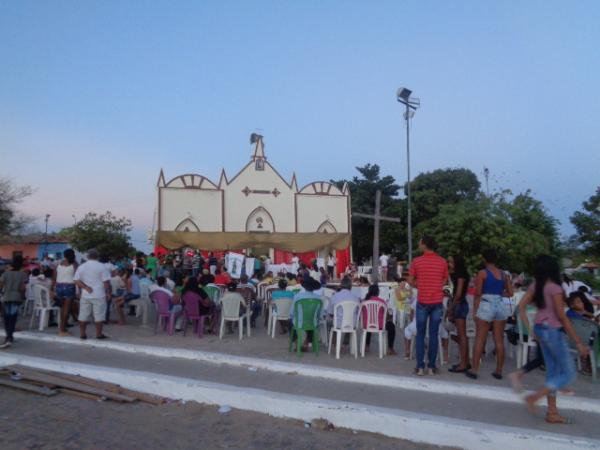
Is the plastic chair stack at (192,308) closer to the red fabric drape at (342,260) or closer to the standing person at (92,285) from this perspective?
the standing person at (92,285)

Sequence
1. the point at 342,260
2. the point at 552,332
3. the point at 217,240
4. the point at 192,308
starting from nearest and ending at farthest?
1. the point at 552,332
2. the point at 192,308
3. the point at 217,240
4. the point at 342,260

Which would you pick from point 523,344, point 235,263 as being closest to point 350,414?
point 523,344

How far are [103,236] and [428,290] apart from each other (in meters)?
28.8

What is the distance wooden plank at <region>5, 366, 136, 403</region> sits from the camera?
5.95 metres

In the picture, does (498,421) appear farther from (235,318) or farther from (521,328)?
(235,318)

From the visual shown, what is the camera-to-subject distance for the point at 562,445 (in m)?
4.18

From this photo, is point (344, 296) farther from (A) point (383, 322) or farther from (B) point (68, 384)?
(B) point (68, 384)

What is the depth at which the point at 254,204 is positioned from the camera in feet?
98.6

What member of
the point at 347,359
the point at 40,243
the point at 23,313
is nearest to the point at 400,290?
the point at 347,359

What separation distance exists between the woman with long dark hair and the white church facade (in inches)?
773

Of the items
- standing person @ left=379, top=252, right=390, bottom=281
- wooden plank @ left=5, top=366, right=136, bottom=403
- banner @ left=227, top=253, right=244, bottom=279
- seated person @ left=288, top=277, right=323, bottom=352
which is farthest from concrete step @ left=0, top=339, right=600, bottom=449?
standing person @ left=379, top=252, right=390, bottom=281

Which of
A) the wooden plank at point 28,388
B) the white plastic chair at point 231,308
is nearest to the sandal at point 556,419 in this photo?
the wooden plank at point 28,388

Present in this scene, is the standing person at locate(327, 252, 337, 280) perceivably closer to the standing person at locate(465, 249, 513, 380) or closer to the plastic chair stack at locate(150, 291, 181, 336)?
the plastic chair stack at locate(150, 291, 181, 336)

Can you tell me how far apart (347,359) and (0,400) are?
4.45 meters
